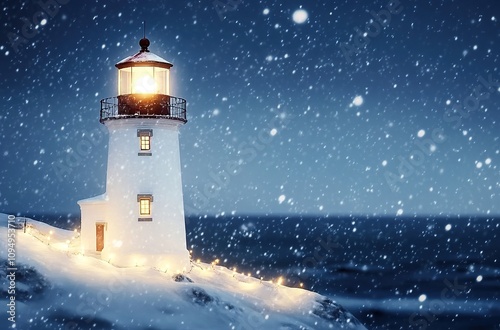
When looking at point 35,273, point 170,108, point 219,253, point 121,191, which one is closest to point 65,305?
point 35,273

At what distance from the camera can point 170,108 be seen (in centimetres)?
2794

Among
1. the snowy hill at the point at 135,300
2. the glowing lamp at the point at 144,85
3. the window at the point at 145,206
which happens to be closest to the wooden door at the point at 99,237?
the window at the point at 145,206

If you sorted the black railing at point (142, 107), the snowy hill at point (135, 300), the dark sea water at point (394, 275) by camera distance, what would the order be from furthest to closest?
the dark sea water at point (394, 275) < the black railing at point (142, 107) < the snowy hill at point (135, 300)

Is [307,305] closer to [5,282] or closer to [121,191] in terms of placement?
[121,191]

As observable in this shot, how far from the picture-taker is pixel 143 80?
27.9 meters

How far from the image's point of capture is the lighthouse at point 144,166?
2758cm

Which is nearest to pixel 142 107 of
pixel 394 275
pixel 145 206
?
pixel 145 206

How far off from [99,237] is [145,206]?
10.2ft

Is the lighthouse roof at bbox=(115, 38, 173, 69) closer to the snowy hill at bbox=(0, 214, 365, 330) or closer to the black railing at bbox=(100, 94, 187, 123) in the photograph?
the black railing at bbox=(100, 94, 187, 123)

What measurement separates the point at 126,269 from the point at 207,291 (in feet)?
10.6

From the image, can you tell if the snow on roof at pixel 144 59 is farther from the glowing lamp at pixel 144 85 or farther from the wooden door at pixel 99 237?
the wooden door at pixel 99 237

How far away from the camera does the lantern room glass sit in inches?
1096

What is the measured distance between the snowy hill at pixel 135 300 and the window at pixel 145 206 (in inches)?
93.4

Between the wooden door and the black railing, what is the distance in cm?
464
